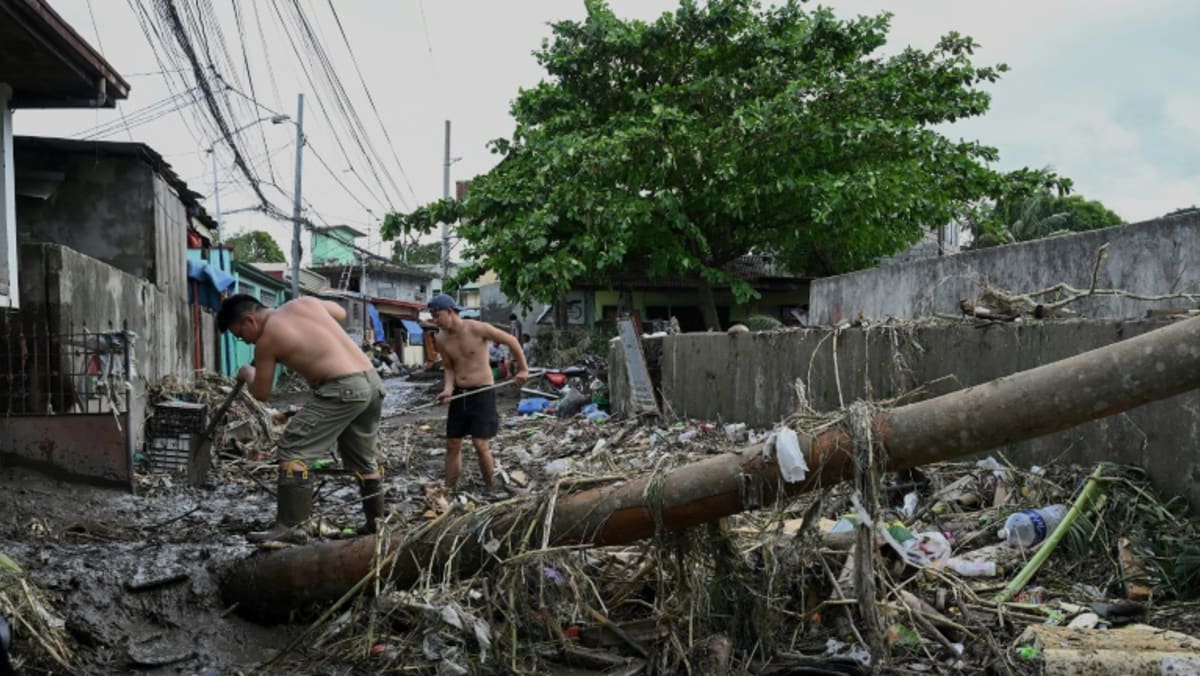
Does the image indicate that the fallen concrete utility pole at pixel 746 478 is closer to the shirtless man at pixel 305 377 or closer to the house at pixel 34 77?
the shirtless man at pixel 305 377

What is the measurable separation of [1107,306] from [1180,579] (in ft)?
11.2

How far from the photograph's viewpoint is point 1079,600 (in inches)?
151

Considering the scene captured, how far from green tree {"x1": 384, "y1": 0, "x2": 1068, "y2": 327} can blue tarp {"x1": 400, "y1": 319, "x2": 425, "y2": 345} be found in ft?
69.4

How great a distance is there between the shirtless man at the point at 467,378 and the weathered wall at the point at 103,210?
6.36m

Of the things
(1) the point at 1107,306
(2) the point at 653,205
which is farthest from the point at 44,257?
(2) the point at 653,205

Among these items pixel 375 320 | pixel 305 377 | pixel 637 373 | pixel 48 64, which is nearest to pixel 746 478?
pixel 305 377

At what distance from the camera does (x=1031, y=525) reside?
14.4ft

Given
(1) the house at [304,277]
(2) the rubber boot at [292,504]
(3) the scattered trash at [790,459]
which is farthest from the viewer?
(1) the house at [304,277]

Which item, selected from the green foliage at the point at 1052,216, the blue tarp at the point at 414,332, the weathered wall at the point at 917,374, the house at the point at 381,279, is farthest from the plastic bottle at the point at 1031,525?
the blue tarp at the point at 414,332

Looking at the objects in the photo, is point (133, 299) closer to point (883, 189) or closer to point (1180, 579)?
point (1180, 579)

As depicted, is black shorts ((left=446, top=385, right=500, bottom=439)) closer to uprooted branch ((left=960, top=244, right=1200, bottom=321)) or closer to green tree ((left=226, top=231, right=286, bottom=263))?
uprooted branch ((left=960, top=244, right=1200, bottom=321))

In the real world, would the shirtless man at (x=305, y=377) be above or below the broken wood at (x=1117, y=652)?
above

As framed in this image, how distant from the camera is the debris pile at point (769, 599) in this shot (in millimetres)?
3314

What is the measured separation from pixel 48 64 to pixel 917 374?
20.7ft
